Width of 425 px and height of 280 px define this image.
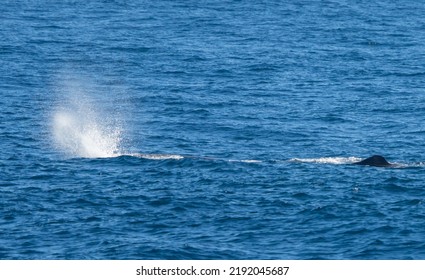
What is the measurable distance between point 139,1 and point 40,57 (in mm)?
41470

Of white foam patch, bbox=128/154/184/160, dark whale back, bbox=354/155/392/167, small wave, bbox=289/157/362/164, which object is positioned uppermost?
white foam patch, bbox=128/154/184/160

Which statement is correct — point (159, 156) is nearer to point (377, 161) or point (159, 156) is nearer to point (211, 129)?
point (211, 129)

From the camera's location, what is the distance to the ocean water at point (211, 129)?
54.9 m

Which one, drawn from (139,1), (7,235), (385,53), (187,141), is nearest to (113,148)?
(187,141)

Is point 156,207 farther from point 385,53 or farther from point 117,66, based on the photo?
point 385,53

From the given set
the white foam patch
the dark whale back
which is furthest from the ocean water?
the dark whale back

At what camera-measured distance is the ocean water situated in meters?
54.9

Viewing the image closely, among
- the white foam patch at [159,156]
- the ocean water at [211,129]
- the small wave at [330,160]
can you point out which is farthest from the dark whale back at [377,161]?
the white foam patch at [159,156]

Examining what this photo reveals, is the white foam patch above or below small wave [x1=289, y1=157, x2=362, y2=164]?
above

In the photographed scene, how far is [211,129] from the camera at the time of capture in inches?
3332

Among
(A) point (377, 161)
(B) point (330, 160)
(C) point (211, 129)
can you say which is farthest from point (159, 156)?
(A) point (377, 161)

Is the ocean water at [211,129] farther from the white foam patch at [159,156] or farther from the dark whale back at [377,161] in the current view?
the dark whale back at [377,161]

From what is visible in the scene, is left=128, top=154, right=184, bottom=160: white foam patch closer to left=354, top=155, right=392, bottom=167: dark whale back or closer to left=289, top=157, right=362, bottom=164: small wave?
left=289, top=157, right=362, bottom=164: small wave

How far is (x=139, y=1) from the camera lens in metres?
156
